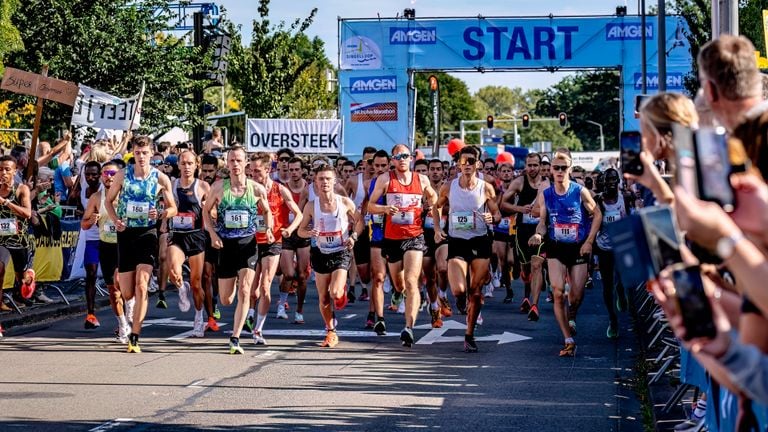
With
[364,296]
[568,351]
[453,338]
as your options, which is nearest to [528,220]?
[364,296]

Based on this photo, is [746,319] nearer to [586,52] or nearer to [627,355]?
[627,355]

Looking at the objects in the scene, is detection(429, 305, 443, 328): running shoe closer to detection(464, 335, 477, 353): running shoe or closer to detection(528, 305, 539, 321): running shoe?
detection(528, 305, 539, 321): running shoe

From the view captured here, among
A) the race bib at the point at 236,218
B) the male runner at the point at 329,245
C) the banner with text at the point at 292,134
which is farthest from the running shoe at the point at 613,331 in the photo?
the banner with text at the point at 292,134

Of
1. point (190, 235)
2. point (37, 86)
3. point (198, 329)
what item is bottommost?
point (198, 329)

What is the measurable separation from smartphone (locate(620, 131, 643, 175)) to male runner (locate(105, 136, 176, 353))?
8997mm

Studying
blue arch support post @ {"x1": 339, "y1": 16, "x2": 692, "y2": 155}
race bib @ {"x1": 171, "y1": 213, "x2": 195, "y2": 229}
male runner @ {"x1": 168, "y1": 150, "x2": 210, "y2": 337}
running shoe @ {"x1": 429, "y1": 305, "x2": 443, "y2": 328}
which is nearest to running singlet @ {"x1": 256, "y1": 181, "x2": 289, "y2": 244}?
male runner @ {"x1": 168, "y1": 150, "x2": 210, "y2": 337}

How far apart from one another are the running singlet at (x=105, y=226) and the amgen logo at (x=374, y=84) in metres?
22.8

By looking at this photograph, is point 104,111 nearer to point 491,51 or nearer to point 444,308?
point 444,308

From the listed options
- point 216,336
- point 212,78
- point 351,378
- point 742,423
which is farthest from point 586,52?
point 742,423

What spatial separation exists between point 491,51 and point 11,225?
2307 cm

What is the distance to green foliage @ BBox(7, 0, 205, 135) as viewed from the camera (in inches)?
Result: 1136

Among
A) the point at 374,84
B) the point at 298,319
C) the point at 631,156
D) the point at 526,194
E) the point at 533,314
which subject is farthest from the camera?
the point at 374,84

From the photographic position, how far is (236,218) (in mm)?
13203

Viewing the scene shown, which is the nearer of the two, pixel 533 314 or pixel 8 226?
pixel 8 226
